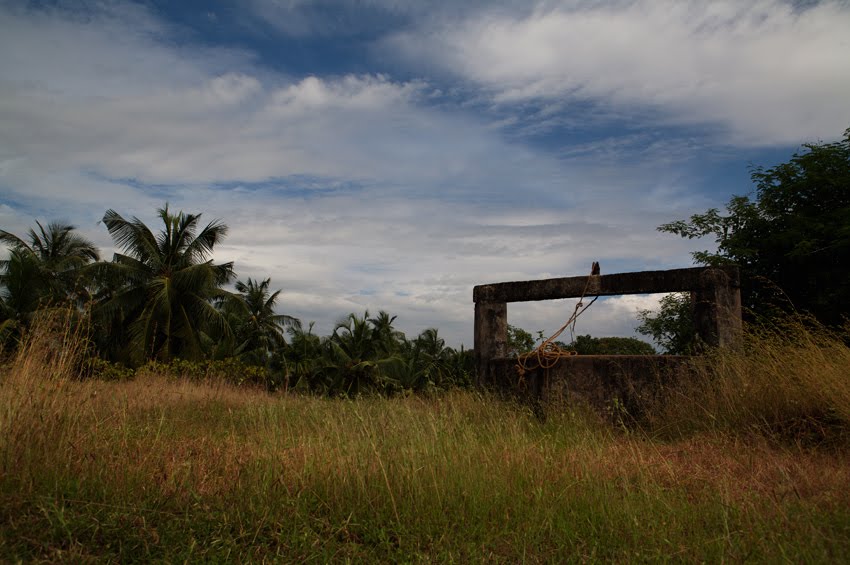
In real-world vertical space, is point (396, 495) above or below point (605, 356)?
below

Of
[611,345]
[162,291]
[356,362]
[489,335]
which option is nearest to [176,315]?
[162,291]

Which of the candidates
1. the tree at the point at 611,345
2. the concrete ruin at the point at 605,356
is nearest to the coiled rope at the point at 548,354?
the concrete ruin at the point at 605,356

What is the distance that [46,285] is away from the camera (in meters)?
21.6

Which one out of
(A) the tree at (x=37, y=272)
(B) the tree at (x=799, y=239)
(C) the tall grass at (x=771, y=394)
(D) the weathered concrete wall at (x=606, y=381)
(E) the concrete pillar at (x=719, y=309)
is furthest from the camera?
(A) the tree at (x=37, y=272)

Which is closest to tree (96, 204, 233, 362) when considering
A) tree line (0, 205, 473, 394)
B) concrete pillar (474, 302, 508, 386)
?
tree line (0, 205, 473, 394)

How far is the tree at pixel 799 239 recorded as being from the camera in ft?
41.8

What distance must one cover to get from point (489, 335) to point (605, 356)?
1833mm

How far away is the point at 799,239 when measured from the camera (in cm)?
1337

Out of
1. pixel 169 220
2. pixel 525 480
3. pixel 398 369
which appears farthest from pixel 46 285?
pixel 525 480

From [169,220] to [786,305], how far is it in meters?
22.0

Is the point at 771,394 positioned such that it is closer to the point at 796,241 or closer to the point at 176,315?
the point at 796,241

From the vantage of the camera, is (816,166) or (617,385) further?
(816,166)

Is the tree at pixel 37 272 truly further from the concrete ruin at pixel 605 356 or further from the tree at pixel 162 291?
the concrete ruin at pixel 605 356

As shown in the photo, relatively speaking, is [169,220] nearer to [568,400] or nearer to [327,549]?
[568,400]
